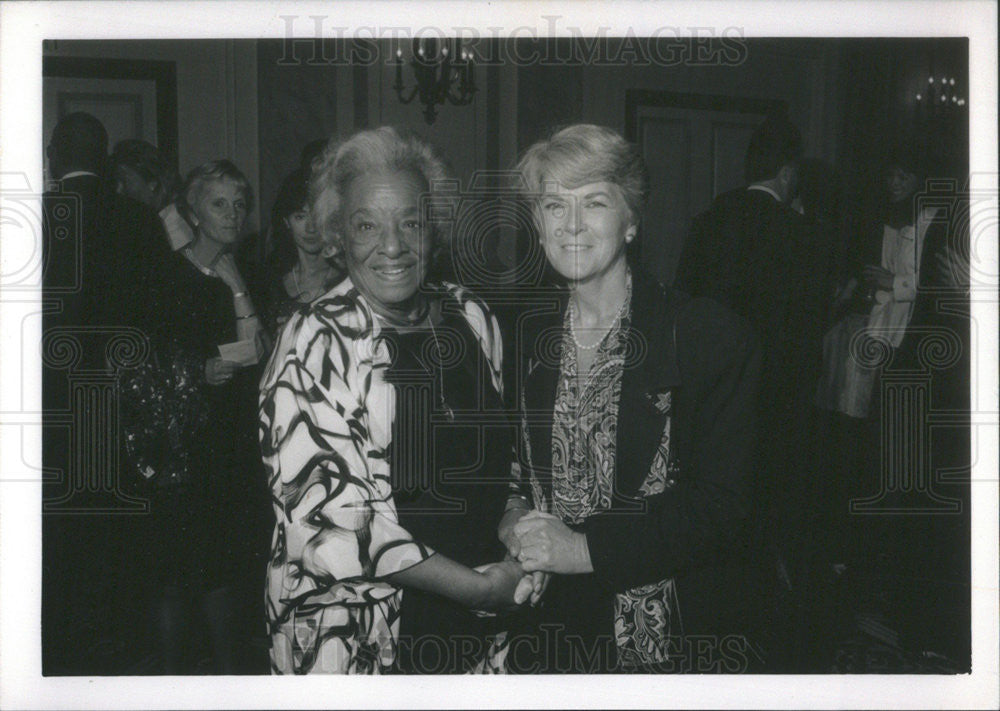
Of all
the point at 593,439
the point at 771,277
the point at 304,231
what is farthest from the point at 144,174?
the point at 771,277

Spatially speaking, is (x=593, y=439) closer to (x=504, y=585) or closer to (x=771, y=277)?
(x=504, y=585)

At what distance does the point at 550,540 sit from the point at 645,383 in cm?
41

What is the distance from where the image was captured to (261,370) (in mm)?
2002

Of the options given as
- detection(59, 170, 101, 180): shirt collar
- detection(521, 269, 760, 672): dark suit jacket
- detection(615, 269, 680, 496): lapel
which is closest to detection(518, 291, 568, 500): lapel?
detection(521, 269, 760, 672): dark suit jacket

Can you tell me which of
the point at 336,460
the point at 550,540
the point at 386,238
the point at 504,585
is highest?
the point at 386,238

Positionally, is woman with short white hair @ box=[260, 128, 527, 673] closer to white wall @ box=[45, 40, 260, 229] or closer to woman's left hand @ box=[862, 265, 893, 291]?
white wall @ box=[45, 40, 260, 229]

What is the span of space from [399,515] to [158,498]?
22.1 inches

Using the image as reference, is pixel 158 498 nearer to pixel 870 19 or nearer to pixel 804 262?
pixel 804 262

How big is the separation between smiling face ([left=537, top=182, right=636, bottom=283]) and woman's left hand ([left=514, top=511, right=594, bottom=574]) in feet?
1.81

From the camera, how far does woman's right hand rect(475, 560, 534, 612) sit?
2016 millimetres

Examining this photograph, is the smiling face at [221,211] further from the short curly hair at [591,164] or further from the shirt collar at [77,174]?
the short curly hair at [591,164]

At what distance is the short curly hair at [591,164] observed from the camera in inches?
77.9

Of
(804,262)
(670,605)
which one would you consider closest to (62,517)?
→ (670,605)

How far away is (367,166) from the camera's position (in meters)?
1.99
